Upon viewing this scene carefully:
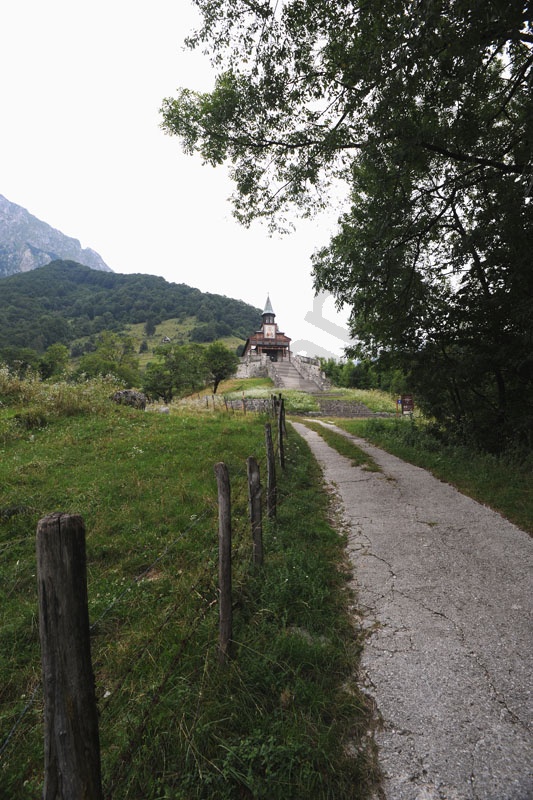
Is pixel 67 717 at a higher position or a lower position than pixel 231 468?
higher

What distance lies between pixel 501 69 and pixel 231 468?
31.1 feet

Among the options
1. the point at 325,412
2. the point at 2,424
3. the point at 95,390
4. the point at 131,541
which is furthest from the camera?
the point at 325,412

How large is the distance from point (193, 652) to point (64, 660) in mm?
1863

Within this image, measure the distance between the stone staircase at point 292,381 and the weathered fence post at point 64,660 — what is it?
131 feet

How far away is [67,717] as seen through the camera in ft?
4.11

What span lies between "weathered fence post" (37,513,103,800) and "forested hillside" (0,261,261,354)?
114899mm

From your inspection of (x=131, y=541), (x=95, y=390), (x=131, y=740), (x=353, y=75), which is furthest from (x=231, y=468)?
(x=95, y=390)

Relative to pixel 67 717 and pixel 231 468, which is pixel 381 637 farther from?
pixel 231 468

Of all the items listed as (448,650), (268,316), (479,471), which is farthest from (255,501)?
(268,316)

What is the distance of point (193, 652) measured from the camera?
2.80 m

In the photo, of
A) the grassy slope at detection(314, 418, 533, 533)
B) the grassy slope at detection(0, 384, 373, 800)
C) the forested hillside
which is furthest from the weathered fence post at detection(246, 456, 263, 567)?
the forested hillside

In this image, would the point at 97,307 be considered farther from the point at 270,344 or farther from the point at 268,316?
the point at 270,344

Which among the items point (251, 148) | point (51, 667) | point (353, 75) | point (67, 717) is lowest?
point (67, 717)

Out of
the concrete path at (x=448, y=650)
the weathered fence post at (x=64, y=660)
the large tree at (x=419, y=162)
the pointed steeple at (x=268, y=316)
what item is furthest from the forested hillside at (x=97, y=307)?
the weathered fence post at (x=64, y=660)
